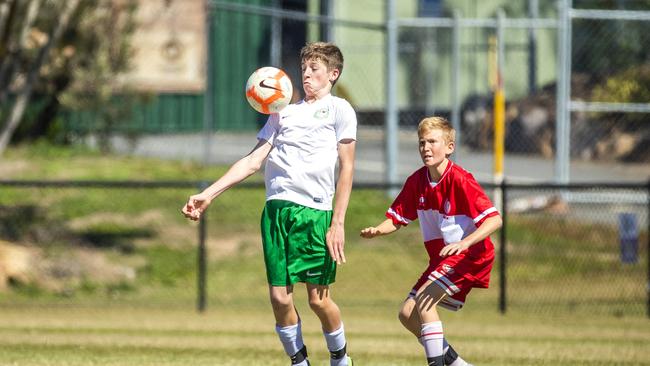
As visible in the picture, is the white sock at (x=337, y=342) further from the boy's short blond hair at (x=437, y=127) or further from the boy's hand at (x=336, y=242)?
the boy's short blond hair at (x=437, y=127)

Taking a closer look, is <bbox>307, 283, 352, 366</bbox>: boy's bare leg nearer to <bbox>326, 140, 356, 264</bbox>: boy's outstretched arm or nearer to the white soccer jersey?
<bbox>326, 140, 356, 264</bbox>: boy's outstretched arm

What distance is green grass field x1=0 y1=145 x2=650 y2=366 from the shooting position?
10.7 m

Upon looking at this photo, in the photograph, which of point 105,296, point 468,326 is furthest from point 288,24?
point 468,326

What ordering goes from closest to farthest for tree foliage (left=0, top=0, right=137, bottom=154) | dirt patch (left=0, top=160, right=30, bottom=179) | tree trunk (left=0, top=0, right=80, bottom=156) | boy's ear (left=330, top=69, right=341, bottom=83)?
1. boy's ear (left=330, top=69, right=341, bottom=83)
2. tree trunk (left=0, top=0, right=80, bottom=156)
3. dirt patch (left=0, top=160, right=30, bottom=179)
4. tree foliage (left=0, top=0, right=137, bottom=154)

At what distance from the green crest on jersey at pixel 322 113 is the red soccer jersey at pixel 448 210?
661 mm

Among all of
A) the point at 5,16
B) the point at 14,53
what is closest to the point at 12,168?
the point at 14,53

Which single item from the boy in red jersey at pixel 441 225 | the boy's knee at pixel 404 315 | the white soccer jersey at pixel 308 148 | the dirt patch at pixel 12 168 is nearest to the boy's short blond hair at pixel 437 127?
the boy in red jersey at pixel 441 225

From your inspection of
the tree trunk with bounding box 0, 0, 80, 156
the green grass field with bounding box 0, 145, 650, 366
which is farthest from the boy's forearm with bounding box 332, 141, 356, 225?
the tree trunk with bounding box 0, 0, 80, 156

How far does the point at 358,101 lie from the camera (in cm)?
2453

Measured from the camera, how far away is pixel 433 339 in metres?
7.15

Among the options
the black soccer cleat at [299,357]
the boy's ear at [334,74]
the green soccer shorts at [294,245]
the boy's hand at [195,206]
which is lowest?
the black soccer cleat at [299,357]

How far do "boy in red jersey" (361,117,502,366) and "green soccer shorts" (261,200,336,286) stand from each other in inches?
12.4

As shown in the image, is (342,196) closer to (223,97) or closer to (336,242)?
(336,242)

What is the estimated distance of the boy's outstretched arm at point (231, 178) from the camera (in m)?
7.05
